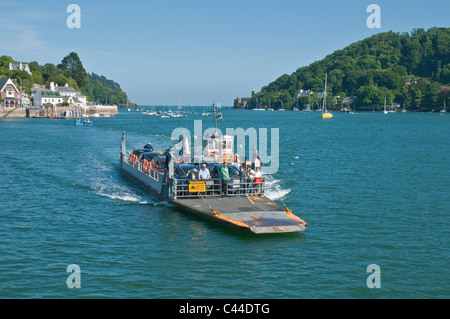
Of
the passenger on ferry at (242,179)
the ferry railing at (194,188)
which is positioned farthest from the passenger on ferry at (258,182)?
the ferry railing at (194,188)

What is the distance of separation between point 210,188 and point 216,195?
0.53 metres

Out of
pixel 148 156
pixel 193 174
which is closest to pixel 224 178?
pixel 193 174

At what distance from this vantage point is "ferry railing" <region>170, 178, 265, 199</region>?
86.0ft

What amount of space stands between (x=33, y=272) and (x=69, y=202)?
1191 centimetres

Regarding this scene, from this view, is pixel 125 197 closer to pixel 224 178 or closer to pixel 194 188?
pixel 194 188

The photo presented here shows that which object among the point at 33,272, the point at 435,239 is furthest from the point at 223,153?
the point at 33,272

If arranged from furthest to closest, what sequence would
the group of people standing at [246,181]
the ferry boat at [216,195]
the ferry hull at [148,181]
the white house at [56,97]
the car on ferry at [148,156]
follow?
the white house at [56,97], the car on ferry at [148,156], the ferry hull at [148,181], the group of people standing at [246,181], the ferry boat at [216,195]

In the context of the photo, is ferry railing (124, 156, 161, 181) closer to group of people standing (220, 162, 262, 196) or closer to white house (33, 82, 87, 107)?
group of people standing (220, 162, 262, 196)

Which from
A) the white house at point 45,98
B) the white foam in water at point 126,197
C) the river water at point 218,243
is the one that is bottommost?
the river water at point 218,243

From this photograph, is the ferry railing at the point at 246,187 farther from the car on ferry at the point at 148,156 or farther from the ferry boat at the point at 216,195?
the car on ferry at the point at 148,156

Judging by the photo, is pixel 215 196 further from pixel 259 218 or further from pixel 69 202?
pixel 69 202

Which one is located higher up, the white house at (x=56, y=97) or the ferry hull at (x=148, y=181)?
the white house at (x=56, y=97)

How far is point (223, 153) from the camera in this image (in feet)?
117

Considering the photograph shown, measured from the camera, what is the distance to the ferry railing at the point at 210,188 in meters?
26.2
